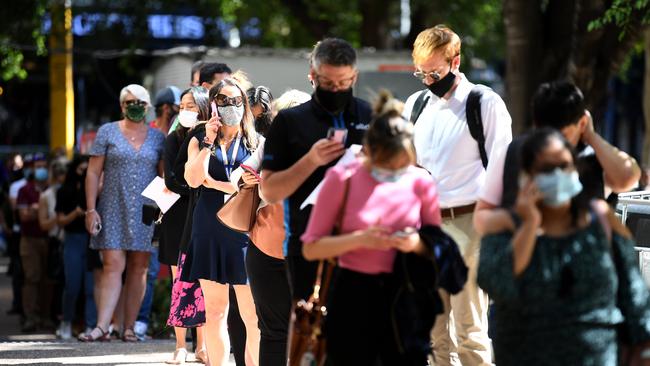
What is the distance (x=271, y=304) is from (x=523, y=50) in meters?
11.0

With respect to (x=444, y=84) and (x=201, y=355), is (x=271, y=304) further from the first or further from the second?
(x=201, y=355)

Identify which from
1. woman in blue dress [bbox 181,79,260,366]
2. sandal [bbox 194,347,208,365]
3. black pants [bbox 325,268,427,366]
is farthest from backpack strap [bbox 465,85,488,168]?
sandal [bbox 194,347,208,365]

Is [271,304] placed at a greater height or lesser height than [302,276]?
lesser

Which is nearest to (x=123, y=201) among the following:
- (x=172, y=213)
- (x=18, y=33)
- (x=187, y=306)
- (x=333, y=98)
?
(x=172, y=213)

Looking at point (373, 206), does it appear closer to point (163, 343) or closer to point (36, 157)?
point (163, 343)

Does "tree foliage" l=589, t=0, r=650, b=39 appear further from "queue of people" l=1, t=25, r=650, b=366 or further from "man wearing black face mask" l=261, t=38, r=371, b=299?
"man wearing black face mask" l=261, t=38, r=371, b=299

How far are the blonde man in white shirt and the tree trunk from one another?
10.1 meters

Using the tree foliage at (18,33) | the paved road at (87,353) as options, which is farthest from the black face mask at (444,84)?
the tree foliage at (18,33)

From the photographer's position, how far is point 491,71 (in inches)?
1636

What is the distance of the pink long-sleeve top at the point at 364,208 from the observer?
17.5 feet

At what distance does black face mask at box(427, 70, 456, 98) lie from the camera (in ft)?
23.6

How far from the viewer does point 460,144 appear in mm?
7199

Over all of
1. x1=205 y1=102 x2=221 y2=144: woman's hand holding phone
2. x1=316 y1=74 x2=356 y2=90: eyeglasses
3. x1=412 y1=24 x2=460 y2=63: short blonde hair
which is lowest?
x1=205 y1=102 x2=221 y2=144: woman's hand holding phone

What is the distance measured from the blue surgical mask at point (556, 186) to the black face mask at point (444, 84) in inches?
96.9
